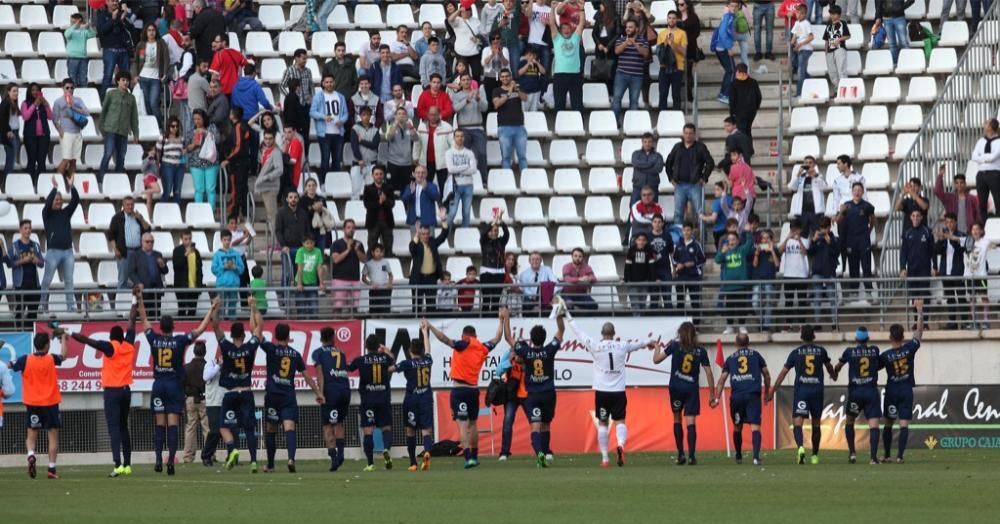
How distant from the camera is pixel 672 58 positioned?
34562 millimetres

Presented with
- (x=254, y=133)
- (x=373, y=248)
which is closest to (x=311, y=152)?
(x=254, y=133)

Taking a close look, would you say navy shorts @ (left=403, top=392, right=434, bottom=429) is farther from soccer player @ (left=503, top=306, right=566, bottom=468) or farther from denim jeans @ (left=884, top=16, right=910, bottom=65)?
denim jeans @ (left=884, top=16, right=910, bottom=65)

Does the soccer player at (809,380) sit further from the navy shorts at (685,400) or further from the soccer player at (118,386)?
the soccer player at (118,386)

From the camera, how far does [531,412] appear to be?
26.5m

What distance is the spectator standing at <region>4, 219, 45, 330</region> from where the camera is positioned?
3080cm

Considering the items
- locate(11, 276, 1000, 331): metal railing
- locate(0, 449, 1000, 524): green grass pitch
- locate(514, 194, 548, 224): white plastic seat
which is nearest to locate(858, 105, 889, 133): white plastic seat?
locate(11, 276, 1000, 331): metal railing

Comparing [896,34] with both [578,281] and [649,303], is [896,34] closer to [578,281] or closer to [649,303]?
[649,303]

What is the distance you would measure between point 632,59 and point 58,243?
420 inches

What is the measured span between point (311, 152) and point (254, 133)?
56.4 inches

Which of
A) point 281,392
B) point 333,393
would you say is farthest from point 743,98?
point 281,392

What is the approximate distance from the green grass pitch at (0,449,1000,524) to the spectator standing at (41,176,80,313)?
5.05 metres

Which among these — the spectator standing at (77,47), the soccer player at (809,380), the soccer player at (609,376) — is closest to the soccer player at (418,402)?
the soccer player at (609,376)

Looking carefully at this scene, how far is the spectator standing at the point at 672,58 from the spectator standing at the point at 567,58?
147 centimetres

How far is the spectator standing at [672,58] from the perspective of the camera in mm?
34406
